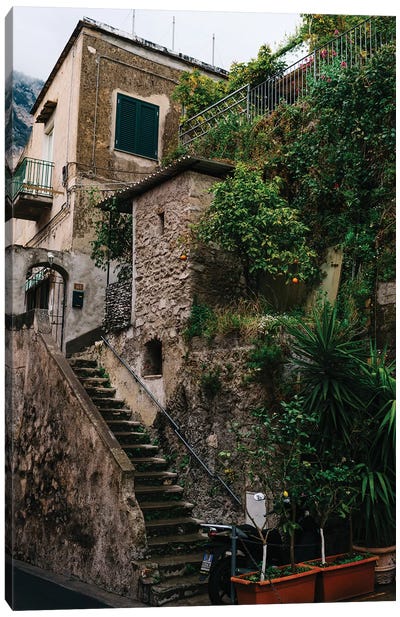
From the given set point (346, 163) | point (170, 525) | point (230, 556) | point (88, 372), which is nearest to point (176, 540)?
point (170, 525)

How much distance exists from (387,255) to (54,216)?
23.0 feet

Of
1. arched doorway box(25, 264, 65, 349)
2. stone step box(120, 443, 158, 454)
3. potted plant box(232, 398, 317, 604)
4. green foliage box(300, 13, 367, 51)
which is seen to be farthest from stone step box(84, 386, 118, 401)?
green foliage box(300, 13, 367, 51)

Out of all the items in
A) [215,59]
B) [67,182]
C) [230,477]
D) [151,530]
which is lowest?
[151,530]

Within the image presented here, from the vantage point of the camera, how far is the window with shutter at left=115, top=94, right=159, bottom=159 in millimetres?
12125

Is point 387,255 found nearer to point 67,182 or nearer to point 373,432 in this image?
point 373,432

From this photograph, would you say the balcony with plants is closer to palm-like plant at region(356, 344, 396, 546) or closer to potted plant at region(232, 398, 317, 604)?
potted plant at region(232, 398, 317, 604)

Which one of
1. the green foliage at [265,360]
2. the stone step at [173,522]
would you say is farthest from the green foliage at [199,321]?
the stone step at [173,522]

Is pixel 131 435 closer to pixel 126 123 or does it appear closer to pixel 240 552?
pixel 240 552

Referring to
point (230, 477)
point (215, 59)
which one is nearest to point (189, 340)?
point (230, 477)

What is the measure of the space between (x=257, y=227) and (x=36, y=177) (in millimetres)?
5939

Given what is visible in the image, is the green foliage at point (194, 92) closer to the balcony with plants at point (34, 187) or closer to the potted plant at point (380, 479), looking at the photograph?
the balcony with plants at point (34, 187)

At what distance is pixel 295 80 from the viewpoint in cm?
1028

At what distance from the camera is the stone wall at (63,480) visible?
6.86 metres

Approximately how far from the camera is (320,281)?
8609mm
